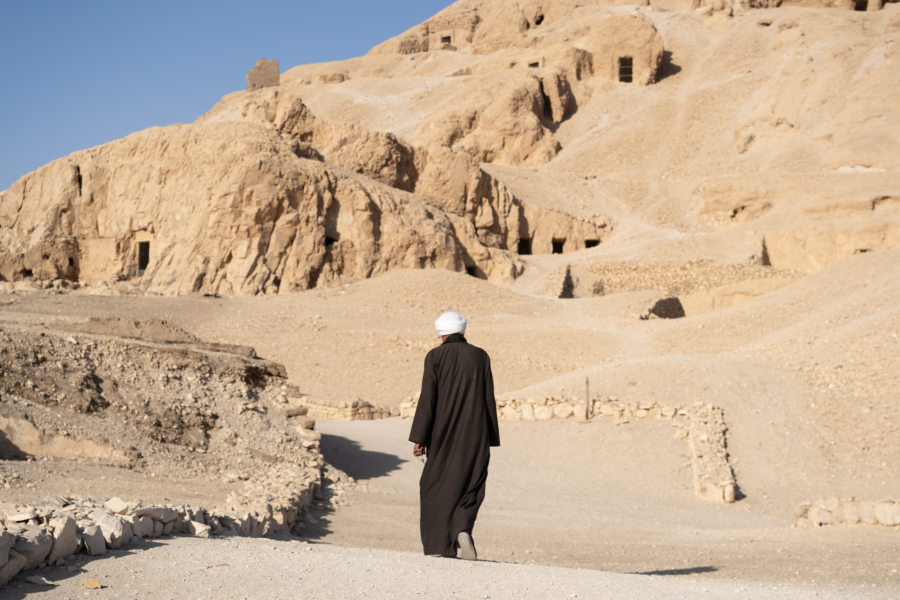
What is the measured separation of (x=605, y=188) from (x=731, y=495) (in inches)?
1254

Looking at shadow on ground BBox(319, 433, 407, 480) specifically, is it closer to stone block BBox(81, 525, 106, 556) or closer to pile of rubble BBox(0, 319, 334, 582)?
pile of rubble BBox(0, 319, 334, 582)

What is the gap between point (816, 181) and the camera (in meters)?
34.5

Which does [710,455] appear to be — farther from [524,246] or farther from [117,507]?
[524,246]

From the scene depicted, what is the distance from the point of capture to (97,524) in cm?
431

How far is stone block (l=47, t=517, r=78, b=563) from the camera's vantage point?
3.99m

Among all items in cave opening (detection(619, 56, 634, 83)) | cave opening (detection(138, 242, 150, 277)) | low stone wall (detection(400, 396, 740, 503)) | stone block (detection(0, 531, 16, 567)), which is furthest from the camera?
cave opening (detection(619, 56, 634, 83))

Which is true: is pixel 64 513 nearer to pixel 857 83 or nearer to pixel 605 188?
pixel 605 188

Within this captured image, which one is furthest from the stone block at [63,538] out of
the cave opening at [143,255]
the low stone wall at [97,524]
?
the cave opening at [143,255]

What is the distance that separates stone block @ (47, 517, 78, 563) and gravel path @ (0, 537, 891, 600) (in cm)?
6

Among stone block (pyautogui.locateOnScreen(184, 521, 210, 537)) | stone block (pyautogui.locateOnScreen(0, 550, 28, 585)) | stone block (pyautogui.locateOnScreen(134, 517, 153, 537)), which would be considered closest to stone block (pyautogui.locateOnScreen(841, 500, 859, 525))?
stone block (pyautogui.locateOnScreen(184, 521, 210, 537))

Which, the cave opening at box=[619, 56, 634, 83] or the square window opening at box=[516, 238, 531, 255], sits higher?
the cave opening at box=[619, 56, 634, 83]

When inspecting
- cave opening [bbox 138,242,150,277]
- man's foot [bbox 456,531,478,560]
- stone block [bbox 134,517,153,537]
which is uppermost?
cave opening [bbox 138,242,150,277]

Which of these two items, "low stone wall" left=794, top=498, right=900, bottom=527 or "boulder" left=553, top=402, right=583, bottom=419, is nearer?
"low stone wall" left=794, top=498, right=900, bottom=527

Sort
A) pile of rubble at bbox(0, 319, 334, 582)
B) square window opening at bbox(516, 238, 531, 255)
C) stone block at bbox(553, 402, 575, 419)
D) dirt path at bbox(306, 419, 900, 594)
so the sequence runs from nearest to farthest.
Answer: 1. dirt path at bbox(306, 419, 900, 594)
2. pile of rubble at bbox(0, 319, 334, 582)
3. stone block at bbox(553, 402, 575, 419)
4. square window opening at bbox(516, 238, 531, 255)
